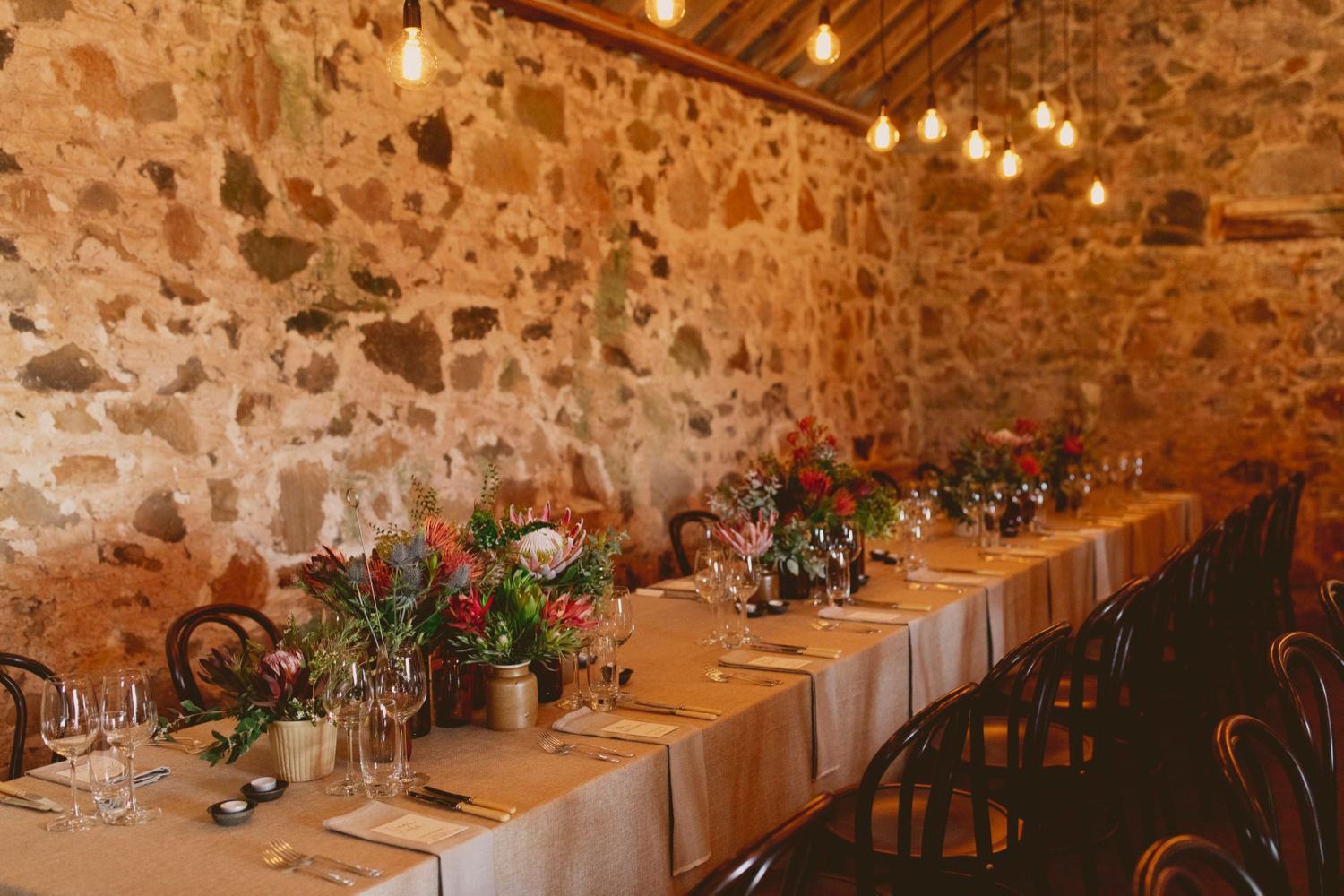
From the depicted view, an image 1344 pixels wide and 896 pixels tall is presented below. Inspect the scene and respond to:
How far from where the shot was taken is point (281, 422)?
4008 mm

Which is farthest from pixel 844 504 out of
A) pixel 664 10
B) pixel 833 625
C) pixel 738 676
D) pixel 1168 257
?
pixel 1168 257

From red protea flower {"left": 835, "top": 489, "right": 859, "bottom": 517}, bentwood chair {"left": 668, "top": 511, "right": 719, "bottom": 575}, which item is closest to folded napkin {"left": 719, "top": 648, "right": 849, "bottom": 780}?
red protea flower {"left": 835, "top": 489, "right": 859, "bottom": 517}

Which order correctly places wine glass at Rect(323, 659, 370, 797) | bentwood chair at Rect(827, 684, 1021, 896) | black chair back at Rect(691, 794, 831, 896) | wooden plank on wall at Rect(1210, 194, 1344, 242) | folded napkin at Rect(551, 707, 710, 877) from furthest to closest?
wooden plank on wall at Rect(1210, 194, 1344, 242) → folded napkin at Rect(551, 707, 710, 877) → bentwood chair at Rect(827, 684, 1021, 896) → wine glass at Rect(323, 659, 370, 797) → black chair back at Rect(691, 794, 831, 896)

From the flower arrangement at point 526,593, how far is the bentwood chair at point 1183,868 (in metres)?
1.30

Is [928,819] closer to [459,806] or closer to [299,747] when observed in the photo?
[459,806]

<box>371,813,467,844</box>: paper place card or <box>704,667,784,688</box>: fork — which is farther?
<box>704,667,784,688</box>: fork

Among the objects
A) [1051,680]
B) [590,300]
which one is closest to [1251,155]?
[590,300]

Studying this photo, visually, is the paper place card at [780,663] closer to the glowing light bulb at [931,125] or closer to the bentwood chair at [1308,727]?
the bentwood chair at [1308,727]

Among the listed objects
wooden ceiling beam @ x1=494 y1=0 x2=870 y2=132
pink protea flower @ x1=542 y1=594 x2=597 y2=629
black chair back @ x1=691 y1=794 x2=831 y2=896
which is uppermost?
wooden ceiling beam @ x1=494 y1=0 x2=870 y2=132

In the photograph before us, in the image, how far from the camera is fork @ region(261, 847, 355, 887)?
1.63 meters

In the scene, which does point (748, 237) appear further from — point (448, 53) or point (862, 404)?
point (448, 53)

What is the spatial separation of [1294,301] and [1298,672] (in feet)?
7.71

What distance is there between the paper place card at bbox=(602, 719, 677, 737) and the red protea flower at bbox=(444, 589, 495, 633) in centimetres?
34

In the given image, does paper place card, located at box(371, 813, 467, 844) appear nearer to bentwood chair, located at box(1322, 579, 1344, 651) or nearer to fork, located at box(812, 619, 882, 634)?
fork, located at box(812, 619, 882, 634)
